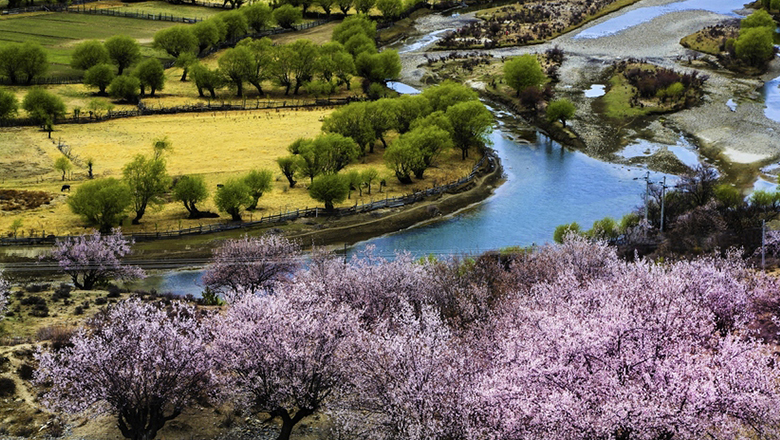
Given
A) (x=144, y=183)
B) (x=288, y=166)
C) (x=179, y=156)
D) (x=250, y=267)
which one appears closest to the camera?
(x=250, y=267)

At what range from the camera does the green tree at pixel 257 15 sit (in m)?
143

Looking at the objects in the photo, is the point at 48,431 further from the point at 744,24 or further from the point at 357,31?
the point at 744,24

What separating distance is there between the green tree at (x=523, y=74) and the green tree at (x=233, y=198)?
49352mm

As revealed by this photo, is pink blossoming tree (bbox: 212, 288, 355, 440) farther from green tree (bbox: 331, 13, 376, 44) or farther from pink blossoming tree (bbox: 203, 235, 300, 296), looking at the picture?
green tree (bbox: 331, 13, 376, 44)

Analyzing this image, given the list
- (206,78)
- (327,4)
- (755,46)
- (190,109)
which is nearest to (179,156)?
(190,109)

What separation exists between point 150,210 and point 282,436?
43.7 meters

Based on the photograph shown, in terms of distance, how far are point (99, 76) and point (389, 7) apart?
194 ft

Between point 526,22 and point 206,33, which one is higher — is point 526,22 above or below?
below

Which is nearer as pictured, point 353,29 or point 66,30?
point 353,29

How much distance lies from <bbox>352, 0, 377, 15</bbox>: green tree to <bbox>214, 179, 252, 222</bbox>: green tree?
91594mm

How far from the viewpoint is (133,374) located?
32.7m

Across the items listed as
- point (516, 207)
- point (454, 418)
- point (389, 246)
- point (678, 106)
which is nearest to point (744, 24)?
point (678, 106)

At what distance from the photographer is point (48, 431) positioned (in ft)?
112

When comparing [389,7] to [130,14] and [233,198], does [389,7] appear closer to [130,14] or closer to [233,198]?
[130,14]
